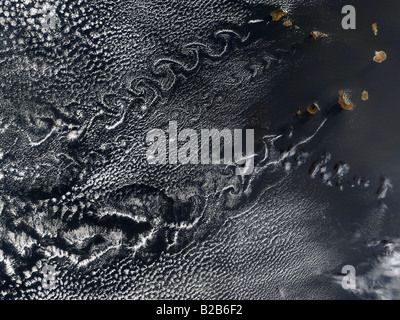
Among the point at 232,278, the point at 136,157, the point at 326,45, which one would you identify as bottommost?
the point at 232,278

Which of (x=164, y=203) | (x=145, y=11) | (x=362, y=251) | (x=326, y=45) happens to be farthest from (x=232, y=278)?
(x=145, y=11)

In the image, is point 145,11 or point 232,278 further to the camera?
point 145,11

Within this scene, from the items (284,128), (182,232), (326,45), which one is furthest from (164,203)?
(326,45)

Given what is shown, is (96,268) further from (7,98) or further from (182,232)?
(7,98)

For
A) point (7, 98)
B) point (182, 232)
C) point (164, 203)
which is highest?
point (7, 98)

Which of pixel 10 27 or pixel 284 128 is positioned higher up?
pixel 10 27

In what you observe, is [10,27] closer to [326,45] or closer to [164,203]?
[164,203]
